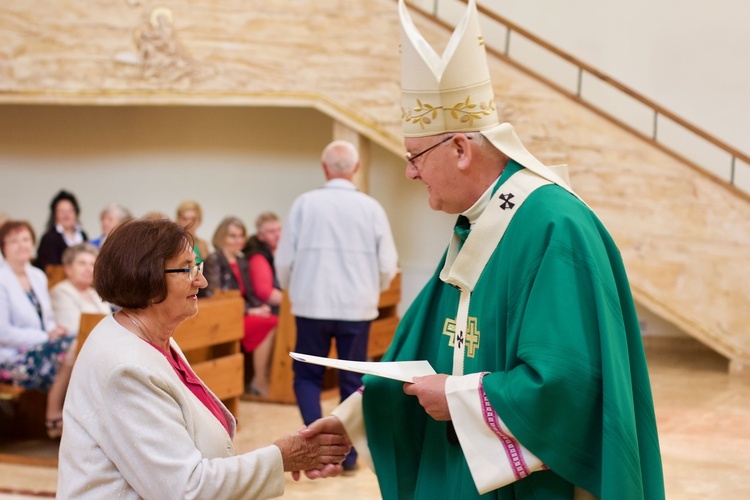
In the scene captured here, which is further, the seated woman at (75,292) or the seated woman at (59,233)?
the seated woman at (59,233)

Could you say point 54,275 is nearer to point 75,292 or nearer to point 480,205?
point 75,292

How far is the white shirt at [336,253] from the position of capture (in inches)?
215

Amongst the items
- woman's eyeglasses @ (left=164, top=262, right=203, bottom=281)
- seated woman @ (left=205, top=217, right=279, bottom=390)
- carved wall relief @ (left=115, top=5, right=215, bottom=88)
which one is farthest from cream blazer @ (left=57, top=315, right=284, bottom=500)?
carved wall relief @ (left=115, top=5, right=215, bottom=88)

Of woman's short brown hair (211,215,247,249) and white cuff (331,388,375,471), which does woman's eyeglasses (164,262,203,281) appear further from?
woman's short brown hair (211,215,247,249)

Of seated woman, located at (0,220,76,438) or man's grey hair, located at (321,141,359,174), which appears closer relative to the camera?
seated woman, located at (0,220,76,438)

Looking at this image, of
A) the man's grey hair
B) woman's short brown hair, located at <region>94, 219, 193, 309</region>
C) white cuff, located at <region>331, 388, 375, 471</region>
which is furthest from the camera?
the man's grey hair

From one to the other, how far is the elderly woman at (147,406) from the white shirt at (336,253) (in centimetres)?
293

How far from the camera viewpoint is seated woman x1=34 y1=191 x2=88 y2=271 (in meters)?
8.60

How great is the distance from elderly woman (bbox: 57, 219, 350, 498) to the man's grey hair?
3.09 m

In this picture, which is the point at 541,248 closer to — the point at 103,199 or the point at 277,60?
the point at 277,60

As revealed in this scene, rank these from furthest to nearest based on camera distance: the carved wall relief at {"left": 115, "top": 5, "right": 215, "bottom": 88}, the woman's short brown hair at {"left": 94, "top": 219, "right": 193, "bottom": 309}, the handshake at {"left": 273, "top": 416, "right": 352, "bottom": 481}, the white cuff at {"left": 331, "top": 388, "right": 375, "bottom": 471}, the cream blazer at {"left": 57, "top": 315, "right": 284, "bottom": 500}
Result: the carved wall relief at {"left": 115, "top": 5, "right": 215, "bottom": 88} < the white cuff at {"left": 331, "top": 388, "right": 375, "bottom": 471} < the handshake at {"left": 273, "top": 416, "right": 352, "bottom": 481} < the woman's short brown hair at {"left": 94, "top": 219, "right": 193, "bottom": 309} < the cream blazer at {"left": 57, "top": 315, "right": 284, "bottom": 500}

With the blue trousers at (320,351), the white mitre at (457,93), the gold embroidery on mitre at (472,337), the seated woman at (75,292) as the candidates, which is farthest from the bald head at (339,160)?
the gold embroidery on mitre at (472,337)

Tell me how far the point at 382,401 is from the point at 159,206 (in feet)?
30.4

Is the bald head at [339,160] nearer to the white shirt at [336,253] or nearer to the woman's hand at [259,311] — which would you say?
the white shirt at [336,253]
